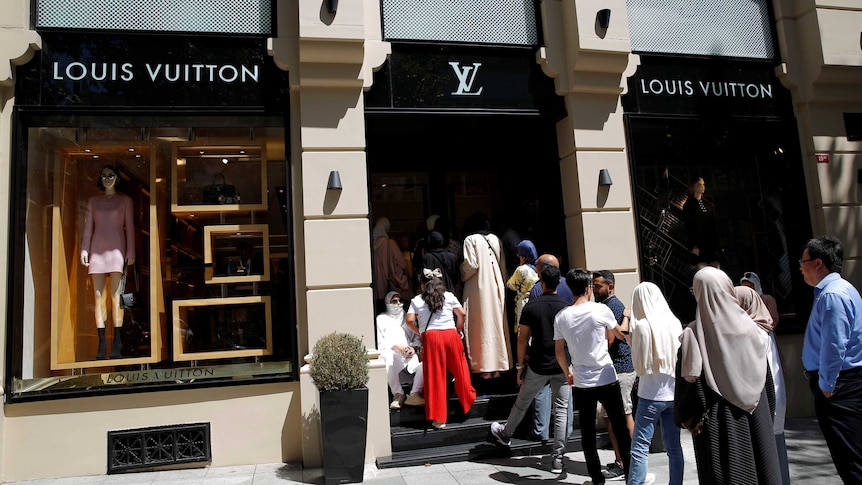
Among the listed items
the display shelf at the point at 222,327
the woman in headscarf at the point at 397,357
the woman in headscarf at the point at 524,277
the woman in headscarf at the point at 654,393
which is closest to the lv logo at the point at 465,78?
the woman in headscarf at the point at 524,277

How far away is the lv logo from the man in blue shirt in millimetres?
4569

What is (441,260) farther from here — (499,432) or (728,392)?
(728,392)

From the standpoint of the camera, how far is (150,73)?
6.92 metres

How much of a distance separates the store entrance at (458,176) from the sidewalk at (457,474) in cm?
336

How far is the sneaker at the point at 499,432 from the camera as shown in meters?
6.48

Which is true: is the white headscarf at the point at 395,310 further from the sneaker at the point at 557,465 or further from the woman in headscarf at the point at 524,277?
the sneaker at the point at 557,465

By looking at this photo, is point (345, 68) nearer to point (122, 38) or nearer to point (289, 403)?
point (122, 38)

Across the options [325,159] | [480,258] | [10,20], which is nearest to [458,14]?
[325,159]

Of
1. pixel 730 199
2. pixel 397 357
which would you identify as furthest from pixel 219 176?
pixel 730 199

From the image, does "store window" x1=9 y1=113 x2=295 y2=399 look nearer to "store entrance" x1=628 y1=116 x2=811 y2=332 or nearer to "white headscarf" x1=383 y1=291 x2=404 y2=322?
"white headscarf" x1=383 y1=291 x2=404 y2=322

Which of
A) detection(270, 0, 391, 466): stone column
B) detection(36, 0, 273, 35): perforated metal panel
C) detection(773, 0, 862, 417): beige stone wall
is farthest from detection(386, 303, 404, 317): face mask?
detection(773, 0, 862, 417): beige stone wall

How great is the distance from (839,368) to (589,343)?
1.77 metres

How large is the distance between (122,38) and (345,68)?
99.7 inches

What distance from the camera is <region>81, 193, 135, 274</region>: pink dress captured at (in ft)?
23.2
